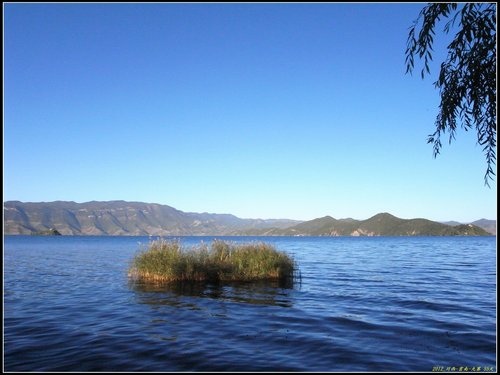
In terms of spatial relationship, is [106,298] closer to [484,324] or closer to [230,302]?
[230,302]

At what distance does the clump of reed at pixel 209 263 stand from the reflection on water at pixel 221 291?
0.73 metres

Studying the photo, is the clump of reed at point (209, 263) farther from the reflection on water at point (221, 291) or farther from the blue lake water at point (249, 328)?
the blue lake water at point (249, 328)

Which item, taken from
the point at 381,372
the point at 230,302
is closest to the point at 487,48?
the point at 381,372

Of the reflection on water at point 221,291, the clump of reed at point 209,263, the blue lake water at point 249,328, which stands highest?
the clump of reed at point 209,263

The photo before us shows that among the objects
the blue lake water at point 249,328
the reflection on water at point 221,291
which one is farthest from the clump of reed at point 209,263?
the blue lake water at point 249,328

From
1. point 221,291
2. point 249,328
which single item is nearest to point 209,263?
point 221,291

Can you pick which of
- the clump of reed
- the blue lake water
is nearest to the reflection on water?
the blue lake water

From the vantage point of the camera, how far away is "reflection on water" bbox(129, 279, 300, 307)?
67.2 feet

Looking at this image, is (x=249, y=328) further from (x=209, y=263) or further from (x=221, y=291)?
(x=209, y=263)

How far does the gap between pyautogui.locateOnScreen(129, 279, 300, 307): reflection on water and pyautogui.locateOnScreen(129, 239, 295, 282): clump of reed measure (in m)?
0.73

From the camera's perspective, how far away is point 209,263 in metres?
27.3

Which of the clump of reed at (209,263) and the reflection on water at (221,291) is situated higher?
the clump of reed at (209,263)

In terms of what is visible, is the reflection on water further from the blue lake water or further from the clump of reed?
the clump of reed

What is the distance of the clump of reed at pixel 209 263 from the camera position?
26172 millimetres
